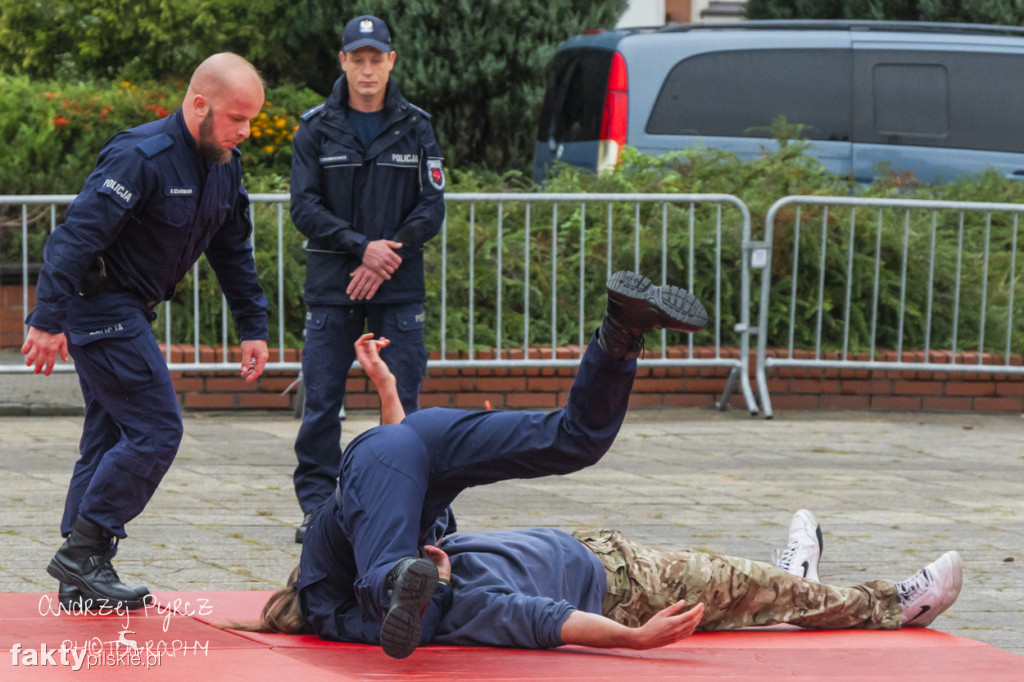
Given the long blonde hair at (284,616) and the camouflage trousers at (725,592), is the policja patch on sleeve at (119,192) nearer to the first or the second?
the long blonde hair at (284,616)

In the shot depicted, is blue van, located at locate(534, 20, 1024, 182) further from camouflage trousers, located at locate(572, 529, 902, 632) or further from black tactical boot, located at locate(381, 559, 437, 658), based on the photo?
black tactical boot, located at locate(381, 559, 437, 658)

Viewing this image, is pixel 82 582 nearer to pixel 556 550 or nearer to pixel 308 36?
pixel 556 550

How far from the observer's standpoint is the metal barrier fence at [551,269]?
8.70m

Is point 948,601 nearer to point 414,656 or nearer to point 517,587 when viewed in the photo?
point 517,587

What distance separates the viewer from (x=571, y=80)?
1162cm

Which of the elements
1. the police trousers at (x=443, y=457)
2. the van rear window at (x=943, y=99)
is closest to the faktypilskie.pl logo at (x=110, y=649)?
the police trousers at (x=443, y=457)

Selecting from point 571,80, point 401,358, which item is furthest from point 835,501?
point 571,80

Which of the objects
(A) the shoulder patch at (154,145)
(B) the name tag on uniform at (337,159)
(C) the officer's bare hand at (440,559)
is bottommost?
(C) the officer's bare hand at (440,559)

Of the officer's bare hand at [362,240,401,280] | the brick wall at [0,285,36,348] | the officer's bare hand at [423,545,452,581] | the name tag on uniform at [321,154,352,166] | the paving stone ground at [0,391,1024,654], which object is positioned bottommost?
the paving stone ground at [0,391,1024,654]

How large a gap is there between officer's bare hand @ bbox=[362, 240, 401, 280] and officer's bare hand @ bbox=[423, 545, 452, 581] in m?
2.09

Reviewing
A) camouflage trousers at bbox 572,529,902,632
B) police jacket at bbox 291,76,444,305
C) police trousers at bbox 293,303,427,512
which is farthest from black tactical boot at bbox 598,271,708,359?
police jacket at bbox 291,76,444,305

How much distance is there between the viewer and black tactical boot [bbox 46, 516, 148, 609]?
415 cm

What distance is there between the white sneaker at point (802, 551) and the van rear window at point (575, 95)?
680 centimetres

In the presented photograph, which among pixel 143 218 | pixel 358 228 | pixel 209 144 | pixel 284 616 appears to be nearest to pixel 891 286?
pixel 358 228
